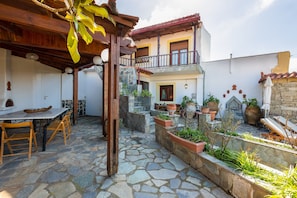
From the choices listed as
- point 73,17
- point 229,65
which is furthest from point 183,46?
point 73,17

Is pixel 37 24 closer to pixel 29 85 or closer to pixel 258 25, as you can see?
pixel 29 85

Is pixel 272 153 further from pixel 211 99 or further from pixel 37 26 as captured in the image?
pixel 211 99

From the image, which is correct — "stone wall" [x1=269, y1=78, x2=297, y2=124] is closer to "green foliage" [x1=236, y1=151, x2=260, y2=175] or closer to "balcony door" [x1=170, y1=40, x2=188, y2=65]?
"balcony door" [x1=170, y1=40, x2=188, y2=65]

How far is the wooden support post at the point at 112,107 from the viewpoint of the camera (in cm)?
234

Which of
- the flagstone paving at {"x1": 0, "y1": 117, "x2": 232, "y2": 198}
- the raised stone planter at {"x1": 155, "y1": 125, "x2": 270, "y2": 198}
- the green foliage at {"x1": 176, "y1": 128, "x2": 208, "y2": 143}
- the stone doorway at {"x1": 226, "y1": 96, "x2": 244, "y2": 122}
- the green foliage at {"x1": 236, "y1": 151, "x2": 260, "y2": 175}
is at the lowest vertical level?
the flagstone paving at {"x1": 0, "y1": 117, "x2": 232, "y2": 198}

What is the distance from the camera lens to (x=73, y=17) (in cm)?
72

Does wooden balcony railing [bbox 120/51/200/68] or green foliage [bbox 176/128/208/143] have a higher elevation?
wooden balcony railing [bbox 120/51/200/68]

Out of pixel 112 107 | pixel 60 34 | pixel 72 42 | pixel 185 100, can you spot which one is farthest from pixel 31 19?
pixel 185 100

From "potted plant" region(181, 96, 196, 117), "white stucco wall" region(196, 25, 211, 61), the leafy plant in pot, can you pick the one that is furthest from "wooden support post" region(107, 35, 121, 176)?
"white stucco wall" region(196, 25, 211, 61)

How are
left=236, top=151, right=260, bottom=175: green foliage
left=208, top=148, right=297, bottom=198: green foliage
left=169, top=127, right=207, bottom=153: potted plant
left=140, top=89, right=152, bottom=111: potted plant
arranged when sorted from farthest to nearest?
left=140, top=89, right=152, bottom=111: potted plant → left=169, top=127, right=207, bottom=153: potted plant → left=236, top=151, right=260, bottom=175: green foliage → left=208, top=148, right=297, bottom=198: green foliage

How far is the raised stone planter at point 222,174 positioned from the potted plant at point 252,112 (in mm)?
5638

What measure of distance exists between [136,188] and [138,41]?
10376 millimetres

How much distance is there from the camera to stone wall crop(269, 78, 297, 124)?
586 cm

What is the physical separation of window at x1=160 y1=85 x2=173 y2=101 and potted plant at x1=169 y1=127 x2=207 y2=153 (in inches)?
252
